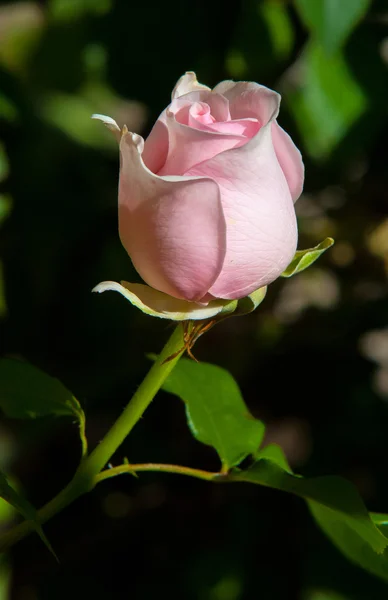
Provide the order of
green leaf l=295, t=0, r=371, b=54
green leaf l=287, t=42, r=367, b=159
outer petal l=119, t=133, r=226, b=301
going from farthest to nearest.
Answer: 1. green leaf l=287, t=42, r=367, b=159
2. green leaf l=295, t=0, r=371, b=54
3. outer petal l=119, t=133, r=226, b=301

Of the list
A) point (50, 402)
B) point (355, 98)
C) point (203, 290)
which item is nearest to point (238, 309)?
point (203, 290)

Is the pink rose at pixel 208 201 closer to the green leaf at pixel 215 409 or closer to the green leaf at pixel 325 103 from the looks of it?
the green leaf at pixel 215 409

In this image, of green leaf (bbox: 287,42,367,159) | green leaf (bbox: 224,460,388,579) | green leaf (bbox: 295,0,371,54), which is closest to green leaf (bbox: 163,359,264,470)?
green leaf (bbox: 224,460,388,579)

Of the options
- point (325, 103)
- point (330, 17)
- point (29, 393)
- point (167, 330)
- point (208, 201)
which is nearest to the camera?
point (208, 201)

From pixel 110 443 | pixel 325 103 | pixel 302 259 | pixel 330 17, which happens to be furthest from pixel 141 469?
pixel 325 103

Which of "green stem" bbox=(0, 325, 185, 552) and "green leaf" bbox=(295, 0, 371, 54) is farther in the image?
"green leaf" bbox=(295, 0, 371, 54)

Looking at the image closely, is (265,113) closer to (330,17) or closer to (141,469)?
(141,469)

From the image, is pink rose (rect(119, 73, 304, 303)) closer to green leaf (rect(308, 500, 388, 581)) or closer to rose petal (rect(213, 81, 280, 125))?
rose petal (rect(213, 81, 280, 125))

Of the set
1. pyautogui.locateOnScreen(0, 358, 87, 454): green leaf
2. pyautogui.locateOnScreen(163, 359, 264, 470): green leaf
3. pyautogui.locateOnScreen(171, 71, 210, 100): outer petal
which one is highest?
pyautogui.locateOnScreen(171, 71, 210, 100): outer petal
